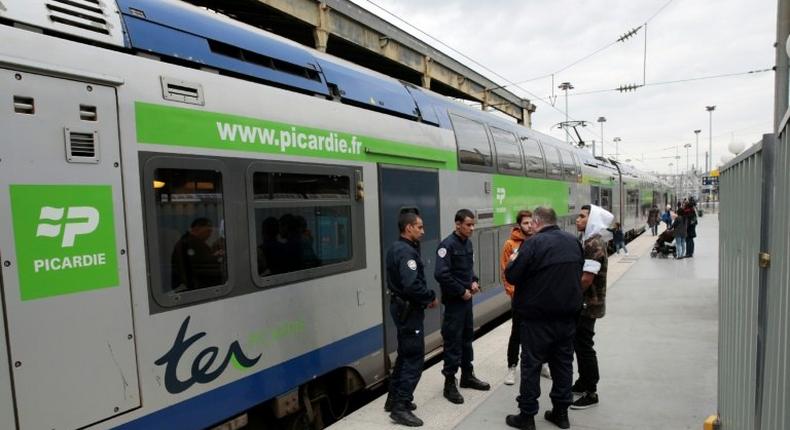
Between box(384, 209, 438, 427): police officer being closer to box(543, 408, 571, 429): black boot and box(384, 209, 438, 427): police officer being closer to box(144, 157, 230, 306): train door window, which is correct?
box(543, 408, 571, 429): black boot

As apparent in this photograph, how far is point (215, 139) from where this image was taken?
10.8ft

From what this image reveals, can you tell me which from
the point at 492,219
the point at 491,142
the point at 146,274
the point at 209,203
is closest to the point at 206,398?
the point at 146,274

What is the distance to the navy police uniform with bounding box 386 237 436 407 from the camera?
395 centimetres

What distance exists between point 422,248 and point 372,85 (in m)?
1.80

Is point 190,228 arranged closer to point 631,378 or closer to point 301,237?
point 301,237

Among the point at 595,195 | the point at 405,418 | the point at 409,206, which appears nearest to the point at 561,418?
the point at 405,418

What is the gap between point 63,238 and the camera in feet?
8.08

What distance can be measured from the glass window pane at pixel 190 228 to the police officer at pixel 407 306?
1.30m

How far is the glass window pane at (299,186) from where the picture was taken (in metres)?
3.60

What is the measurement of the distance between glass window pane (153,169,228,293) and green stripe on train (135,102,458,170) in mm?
206

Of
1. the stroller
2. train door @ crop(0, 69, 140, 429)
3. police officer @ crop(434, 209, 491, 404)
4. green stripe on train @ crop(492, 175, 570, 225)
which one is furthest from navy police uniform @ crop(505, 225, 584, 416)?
the stroller

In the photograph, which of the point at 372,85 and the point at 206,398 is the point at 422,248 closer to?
the point at 372,85

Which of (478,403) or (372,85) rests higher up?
(372,85)

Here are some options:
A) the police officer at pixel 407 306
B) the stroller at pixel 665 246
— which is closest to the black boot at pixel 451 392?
the police officer at pixel 407 306
